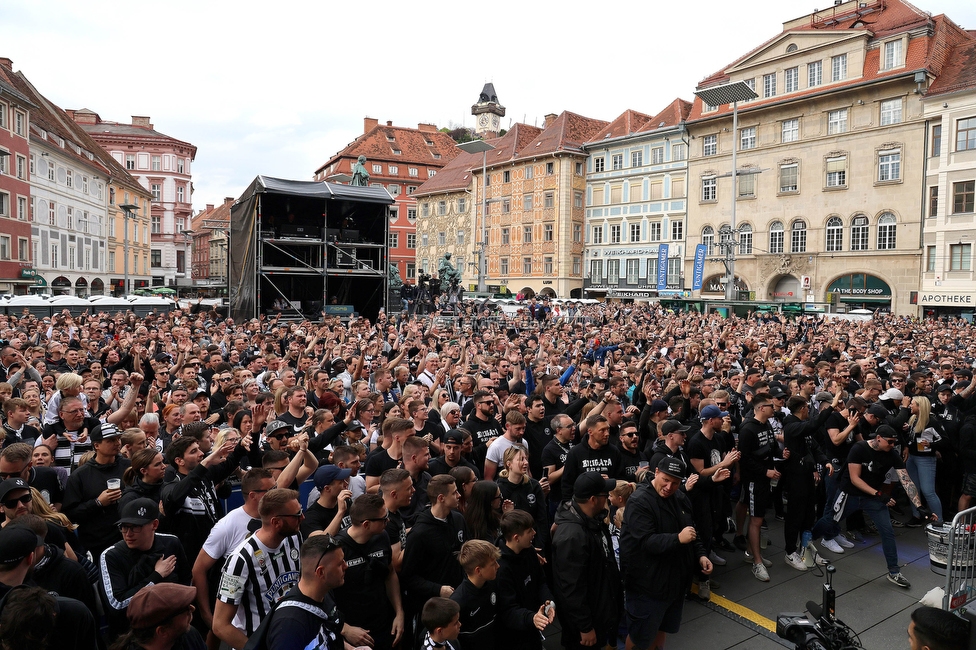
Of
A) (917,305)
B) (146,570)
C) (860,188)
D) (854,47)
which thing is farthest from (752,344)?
(854,47)

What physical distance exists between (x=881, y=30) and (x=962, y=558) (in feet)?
139

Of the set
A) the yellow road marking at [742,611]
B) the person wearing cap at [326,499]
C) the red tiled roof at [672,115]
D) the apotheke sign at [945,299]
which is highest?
the red tiled roof at [672,115]

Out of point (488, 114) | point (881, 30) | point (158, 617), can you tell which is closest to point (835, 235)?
point (881, 30)

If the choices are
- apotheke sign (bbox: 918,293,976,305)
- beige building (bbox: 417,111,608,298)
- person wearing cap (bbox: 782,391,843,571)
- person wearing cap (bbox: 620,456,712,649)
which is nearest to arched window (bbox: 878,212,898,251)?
apotheke sign (bbox: 918,293,976,305)

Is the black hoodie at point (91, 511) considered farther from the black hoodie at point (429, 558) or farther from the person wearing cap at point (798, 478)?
the person wearing cap at point (798, 478)

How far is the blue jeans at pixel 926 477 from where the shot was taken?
736 cm

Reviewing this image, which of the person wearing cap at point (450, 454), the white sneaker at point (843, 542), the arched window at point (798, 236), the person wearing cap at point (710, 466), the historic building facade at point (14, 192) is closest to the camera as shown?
the person wearing cap at point (450, 454)

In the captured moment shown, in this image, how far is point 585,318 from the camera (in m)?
26.3

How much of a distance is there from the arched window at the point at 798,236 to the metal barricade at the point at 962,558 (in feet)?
124

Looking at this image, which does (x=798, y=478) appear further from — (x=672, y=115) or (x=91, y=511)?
(x=672, y=115)

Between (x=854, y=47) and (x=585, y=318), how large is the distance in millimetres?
26166

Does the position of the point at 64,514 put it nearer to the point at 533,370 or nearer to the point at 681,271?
the point at 533,370

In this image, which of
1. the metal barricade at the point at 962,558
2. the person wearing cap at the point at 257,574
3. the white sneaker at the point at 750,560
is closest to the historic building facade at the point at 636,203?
the white sneaker at the point at 750,560

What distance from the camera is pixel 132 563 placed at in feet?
11.6
